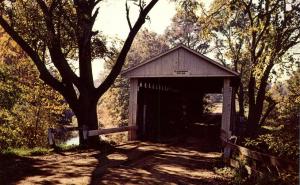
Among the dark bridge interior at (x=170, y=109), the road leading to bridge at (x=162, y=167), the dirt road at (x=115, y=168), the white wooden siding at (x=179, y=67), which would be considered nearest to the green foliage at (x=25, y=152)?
the dirt road at (x=115, y=168)

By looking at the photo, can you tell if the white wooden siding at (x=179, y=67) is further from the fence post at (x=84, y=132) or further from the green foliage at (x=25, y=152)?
the green foliage at (x=25, y=152)

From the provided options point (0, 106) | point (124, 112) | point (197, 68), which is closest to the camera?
point (0, 106)

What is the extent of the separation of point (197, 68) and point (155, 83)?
516 centimetres

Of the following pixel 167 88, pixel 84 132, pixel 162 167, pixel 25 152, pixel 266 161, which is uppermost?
pixel 167 88

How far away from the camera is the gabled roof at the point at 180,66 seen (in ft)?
55.6

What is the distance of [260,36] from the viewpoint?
16.3 meters

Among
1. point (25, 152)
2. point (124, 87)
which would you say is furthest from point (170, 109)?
point (124, 87)

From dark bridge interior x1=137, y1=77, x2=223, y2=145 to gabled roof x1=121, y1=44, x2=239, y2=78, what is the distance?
4.50ft

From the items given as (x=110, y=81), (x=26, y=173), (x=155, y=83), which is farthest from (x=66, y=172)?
(x=155, y=83)

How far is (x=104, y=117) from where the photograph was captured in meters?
59.2

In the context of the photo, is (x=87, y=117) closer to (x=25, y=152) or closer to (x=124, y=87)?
(x=25, y=152)

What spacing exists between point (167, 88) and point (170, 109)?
164cm

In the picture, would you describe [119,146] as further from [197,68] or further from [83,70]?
[197,68]

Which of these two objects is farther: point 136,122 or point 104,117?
point 104,117
